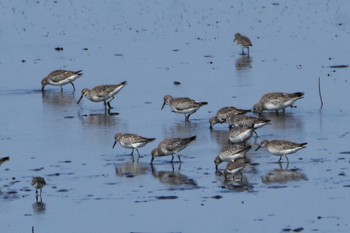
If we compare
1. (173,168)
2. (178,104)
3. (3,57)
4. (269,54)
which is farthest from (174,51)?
(173,168)

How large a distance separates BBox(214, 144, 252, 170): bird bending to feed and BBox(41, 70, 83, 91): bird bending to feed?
9.15m

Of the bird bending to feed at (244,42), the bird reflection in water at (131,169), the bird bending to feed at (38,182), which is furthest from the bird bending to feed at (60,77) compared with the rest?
the bird bending to feed at (38,182)

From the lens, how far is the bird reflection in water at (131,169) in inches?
821

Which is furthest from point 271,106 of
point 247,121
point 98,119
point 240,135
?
point 98,119

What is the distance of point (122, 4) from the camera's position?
4509 centimetres

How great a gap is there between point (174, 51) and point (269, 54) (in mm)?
2875

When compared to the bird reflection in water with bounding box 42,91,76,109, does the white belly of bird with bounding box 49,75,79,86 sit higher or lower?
higher

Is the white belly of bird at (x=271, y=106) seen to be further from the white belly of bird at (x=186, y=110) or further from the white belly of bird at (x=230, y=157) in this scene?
the white belly of bird at (x=230, y=157)

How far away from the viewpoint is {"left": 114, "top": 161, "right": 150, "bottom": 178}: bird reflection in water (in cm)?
2084

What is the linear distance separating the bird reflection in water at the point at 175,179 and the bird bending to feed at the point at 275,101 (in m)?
Result: 5.31

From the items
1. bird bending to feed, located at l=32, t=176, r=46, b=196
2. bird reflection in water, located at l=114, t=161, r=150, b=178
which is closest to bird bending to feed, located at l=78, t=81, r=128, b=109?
bird reflection in water, located at l=114, t=161, r=150, b=178

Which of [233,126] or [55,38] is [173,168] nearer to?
[233,126]

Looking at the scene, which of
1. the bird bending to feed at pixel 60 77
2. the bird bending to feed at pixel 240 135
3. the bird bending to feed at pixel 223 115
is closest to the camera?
the bird bending to feed at pixel 240 135

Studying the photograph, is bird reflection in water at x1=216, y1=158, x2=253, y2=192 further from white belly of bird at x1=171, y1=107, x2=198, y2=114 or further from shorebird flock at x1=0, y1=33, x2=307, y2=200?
white belly of bird at x1=171, y1=107, x2=198, y2=114
